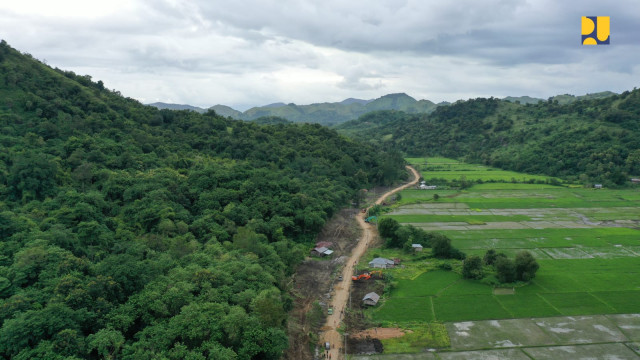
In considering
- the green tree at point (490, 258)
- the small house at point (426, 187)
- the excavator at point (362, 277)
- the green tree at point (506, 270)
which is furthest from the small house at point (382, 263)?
the small house at point (426, 187)

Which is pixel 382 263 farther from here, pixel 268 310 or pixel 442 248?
pixel 268 310

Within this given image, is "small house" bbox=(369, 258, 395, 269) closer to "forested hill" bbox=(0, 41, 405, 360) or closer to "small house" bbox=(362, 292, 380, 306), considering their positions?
"small house" bbox=(362, 292, 380, 306)

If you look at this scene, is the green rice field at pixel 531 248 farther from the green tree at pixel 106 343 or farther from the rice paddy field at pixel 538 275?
the green tree at pixel 106 343

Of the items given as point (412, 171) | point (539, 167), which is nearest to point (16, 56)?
point (412, 171)

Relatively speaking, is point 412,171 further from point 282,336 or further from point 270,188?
point 282,336

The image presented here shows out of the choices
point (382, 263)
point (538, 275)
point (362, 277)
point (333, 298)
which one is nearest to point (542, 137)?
point (538, 275)
